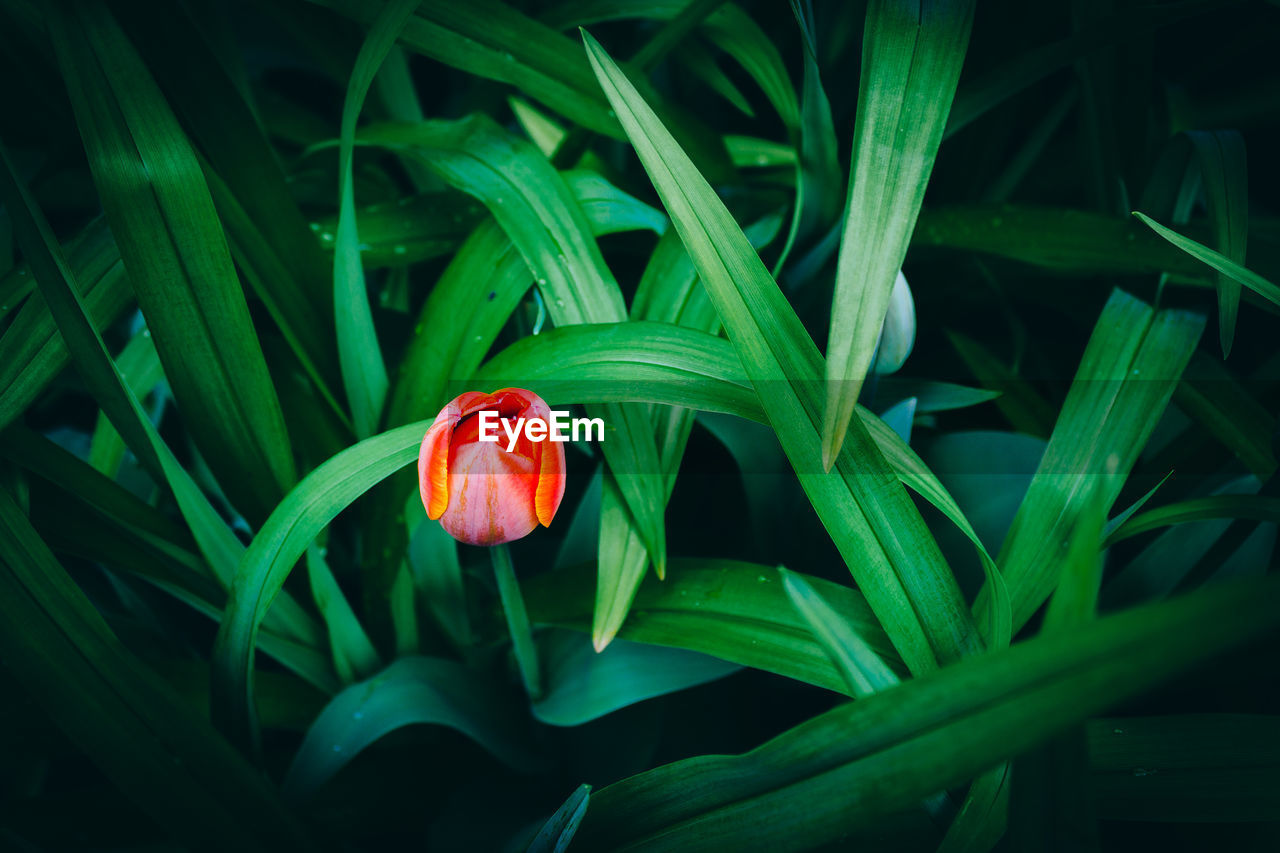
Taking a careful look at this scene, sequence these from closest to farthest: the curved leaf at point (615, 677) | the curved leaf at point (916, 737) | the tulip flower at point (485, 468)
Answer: the curved leaf at point (916, 737)
the tulip flower at point (485, 468)
the curved leaf at point (615, 677)

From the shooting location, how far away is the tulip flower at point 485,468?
321mm

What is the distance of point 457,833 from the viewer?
465 mm

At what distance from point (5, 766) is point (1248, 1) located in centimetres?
120

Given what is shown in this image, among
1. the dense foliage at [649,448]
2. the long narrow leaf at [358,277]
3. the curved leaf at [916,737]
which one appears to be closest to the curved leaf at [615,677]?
the dense foliage at [649,448]

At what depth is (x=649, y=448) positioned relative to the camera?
1.30 feet

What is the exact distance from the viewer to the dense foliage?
1.05 ft

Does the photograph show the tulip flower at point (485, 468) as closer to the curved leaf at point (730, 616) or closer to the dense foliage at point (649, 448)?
the dense foliage at point (649, 448)

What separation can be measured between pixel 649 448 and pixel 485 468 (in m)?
0.11

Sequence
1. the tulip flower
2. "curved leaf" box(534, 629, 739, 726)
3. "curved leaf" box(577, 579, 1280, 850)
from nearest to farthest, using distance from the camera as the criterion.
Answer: "curved leaf" box(577, 579, 1280, 850) < the tulip flower < "curved leaf" box(534, 629, 739, 726)

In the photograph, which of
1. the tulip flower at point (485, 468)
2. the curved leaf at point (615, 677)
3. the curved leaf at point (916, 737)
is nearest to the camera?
the curved leaf at point (916, 737)

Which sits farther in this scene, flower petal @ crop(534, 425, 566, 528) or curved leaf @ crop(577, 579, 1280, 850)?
flower petal @ crop(534, 425, 566, 528)

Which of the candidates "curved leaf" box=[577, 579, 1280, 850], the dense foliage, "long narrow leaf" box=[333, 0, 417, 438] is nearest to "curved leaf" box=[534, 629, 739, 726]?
the dense foliage

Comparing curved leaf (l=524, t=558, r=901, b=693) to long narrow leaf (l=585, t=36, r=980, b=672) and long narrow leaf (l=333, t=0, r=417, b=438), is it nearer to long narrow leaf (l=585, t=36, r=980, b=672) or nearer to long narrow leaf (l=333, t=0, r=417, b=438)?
long narrow leaf (l=585, t=36, r=980, b=672)

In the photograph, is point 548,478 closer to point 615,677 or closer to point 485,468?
point 485,468
